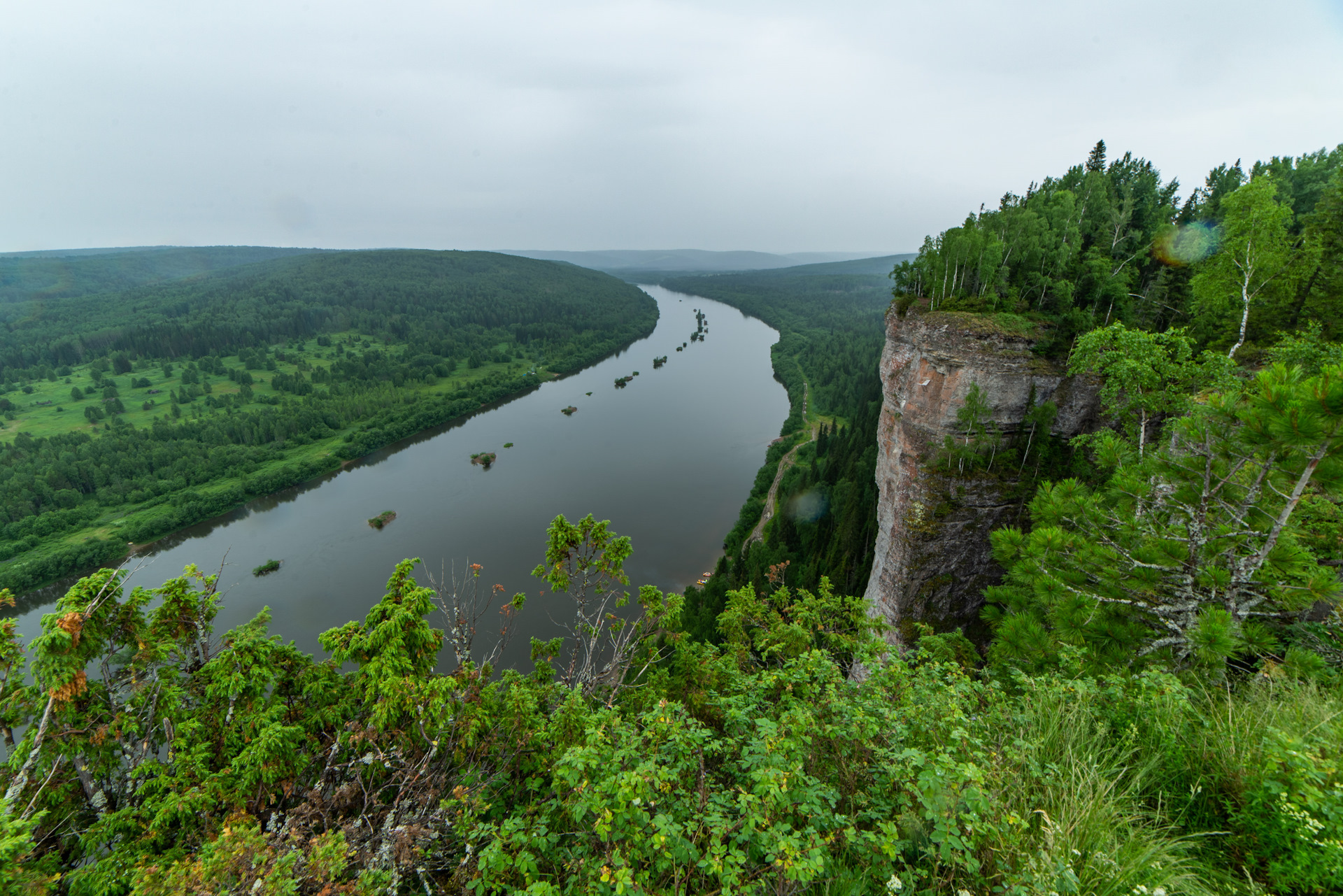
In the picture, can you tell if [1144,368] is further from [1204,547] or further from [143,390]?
[143,390]

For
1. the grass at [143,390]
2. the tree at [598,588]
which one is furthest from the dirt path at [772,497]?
the grass at [143,390]

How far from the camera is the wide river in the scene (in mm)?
35844

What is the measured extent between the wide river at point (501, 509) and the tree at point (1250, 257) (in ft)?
82.1

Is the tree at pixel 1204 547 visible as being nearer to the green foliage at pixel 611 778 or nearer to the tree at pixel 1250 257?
the green foliage at pixel 611 778

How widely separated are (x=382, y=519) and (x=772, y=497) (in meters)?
34.6

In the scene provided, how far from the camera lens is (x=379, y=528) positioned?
144 feet

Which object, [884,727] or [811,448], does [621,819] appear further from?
[811,448]

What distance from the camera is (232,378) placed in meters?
92.9

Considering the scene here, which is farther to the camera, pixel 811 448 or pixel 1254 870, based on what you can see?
pixel 811 448

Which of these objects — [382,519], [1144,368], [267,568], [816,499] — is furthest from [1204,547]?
[267,568]

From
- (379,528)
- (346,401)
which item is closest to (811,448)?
(379,528)

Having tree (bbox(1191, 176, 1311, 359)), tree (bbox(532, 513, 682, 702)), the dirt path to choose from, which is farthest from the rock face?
the dirt path

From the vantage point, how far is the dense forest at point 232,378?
1869 inches

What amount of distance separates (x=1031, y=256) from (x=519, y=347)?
355 ft
